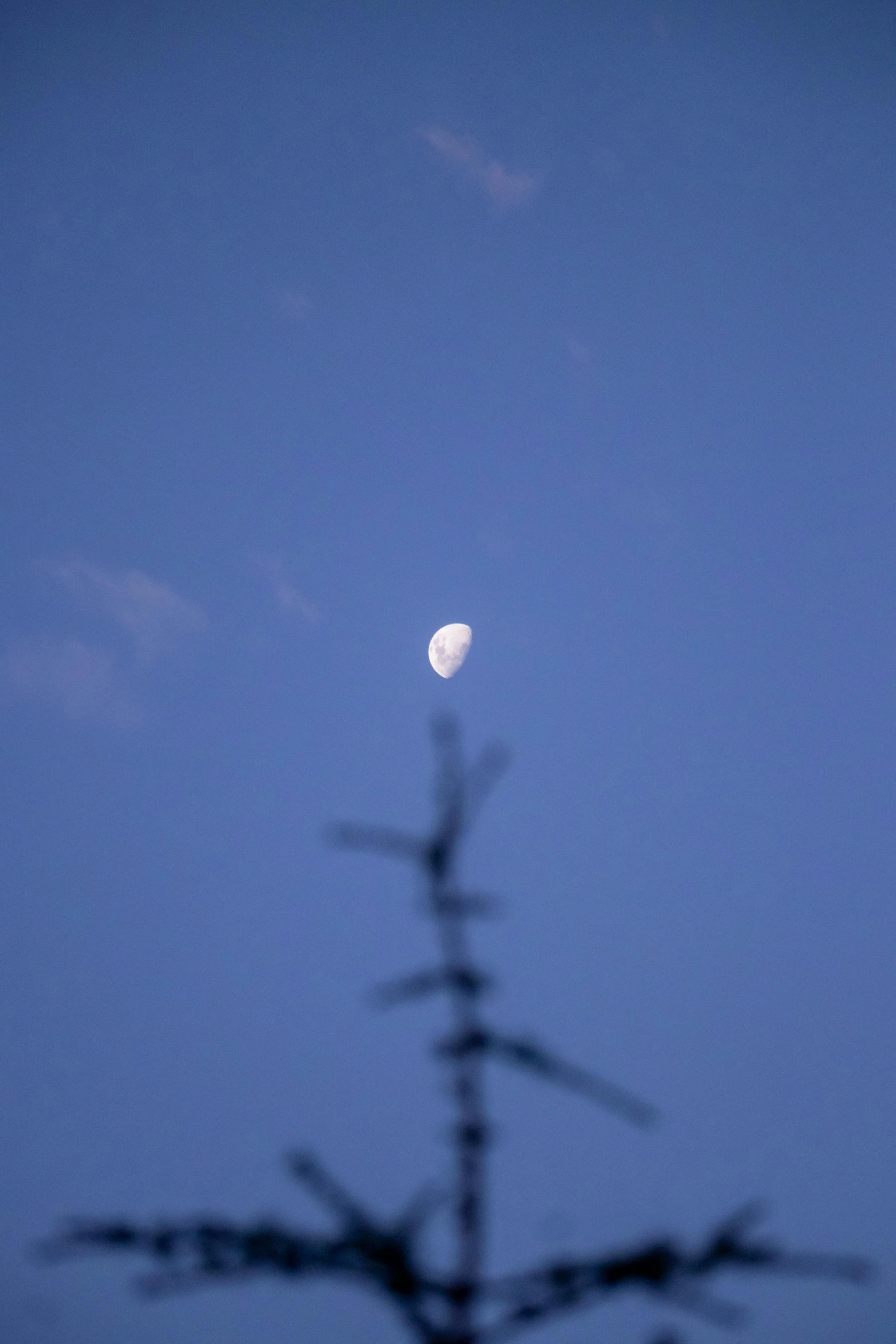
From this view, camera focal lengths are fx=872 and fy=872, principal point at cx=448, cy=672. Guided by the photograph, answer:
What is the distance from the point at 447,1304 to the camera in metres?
4.14

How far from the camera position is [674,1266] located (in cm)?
415

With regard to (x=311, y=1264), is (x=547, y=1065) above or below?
above

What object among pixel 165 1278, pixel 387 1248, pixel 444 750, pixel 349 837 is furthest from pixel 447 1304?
pixel 444 750

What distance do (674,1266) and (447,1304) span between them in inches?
43.1

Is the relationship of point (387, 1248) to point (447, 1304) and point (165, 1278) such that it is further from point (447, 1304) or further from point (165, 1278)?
point (165, 1278)

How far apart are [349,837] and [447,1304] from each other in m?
2.23

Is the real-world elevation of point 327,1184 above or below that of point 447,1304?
above

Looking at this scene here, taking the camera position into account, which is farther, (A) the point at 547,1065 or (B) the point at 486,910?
(B) the point at 486,910

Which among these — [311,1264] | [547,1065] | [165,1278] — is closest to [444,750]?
[547,1065]

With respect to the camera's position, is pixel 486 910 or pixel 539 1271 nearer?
pixel 539 1271

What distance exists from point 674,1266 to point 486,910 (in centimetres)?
186

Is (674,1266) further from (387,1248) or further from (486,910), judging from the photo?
(486,910)

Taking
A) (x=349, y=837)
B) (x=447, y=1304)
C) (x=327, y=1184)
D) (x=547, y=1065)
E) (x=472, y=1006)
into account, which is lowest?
(x=447, y=1304)

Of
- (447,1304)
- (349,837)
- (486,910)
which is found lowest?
(447,1304)
